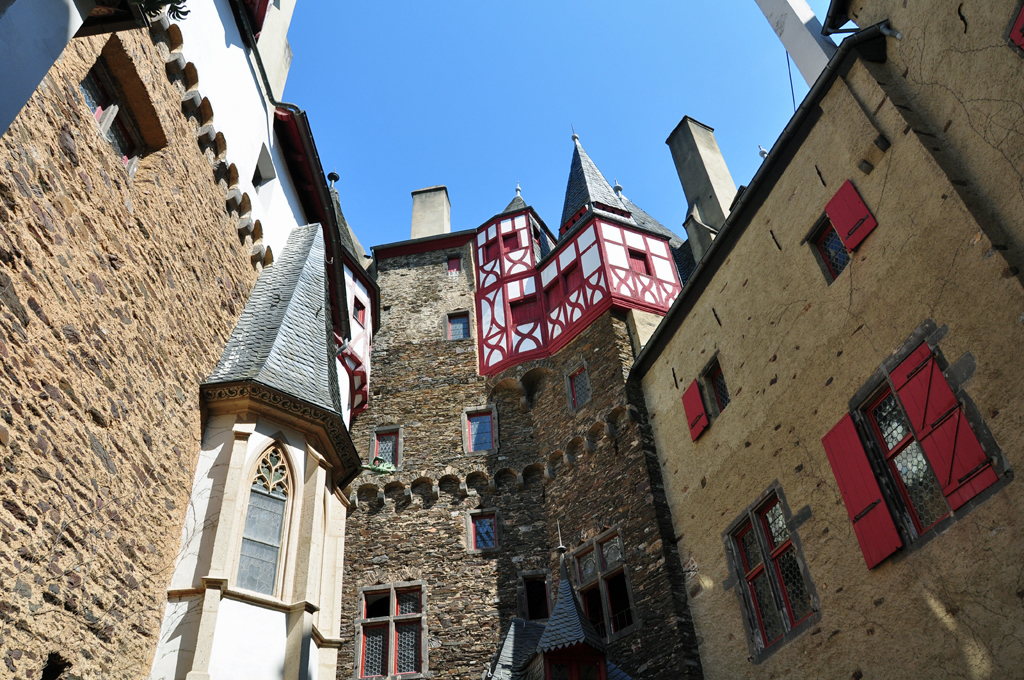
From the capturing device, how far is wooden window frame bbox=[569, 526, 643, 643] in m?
12.2

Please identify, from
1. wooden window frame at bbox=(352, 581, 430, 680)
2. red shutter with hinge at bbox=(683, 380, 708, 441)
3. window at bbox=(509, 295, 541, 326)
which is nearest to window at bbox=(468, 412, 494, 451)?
window at bbox=(509, 295, 541, 326)

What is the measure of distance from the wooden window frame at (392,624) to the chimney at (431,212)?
11.3 m

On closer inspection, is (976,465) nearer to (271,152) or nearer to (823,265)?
(823,265)

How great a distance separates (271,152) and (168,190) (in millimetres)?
3521

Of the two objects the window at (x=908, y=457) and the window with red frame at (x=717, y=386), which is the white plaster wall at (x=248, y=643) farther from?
the window with red frame at (x=717, y=386)

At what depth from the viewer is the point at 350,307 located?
1738 cm

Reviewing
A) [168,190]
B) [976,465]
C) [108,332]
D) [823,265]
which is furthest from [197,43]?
[976,465]

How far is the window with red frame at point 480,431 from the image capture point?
17219mm

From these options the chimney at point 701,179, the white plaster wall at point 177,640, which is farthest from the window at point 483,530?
the white plaster wall at point 177,640

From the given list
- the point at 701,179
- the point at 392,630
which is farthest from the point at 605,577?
the point at 701,179

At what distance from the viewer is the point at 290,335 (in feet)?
32.5

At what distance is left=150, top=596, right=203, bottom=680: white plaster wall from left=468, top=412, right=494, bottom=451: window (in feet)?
33.6

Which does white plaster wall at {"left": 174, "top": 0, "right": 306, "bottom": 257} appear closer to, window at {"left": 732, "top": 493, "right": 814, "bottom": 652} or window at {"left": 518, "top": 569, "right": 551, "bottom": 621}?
window at {"left": 518, "top": 569, "right": 551, "bottom": 621}

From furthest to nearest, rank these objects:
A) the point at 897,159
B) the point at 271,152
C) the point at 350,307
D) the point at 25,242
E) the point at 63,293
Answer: the point at 350,307 < the point at 271,152 < the point at 897,159 < the point at 63,293 < the point at 25,242
